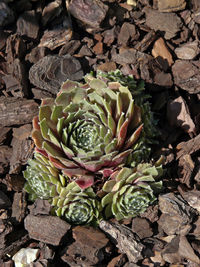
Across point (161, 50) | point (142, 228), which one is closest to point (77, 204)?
point (142, 228)

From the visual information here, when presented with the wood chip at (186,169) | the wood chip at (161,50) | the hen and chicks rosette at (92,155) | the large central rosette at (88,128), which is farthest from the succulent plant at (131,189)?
the wood chip at (161,50)

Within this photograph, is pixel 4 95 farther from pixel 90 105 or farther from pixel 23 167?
pixel 90 105

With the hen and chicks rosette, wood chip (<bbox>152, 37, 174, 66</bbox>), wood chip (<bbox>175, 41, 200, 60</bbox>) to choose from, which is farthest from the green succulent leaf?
wood chip (<bbox>175, 41, 200, 60</bbox>)

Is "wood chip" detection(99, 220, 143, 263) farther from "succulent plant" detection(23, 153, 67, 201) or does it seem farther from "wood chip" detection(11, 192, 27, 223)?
"wood chip" detection(11, 192, 27, 223)

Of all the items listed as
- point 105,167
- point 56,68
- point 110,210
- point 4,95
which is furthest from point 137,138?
point 4,95

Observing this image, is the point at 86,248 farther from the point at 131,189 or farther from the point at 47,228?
the point at 131,189
